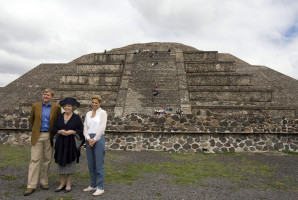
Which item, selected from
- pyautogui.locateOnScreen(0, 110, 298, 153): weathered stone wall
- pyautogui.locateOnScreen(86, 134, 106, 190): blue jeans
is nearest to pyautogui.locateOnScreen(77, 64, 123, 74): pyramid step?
pyautogui.locateOnScreen(0, 110, 298, 153): weathered stone wall

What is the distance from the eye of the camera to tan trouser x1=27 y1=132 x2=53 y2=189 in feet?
14.2

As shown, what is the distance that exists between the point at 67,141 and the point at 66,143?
4cm

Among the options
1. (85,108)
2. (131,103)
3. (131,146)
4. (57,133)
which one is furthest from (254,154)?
(85,108)

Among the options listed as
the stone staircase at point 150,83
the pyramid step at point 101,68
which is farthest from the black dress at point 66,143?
the pyramid step at point 101,68

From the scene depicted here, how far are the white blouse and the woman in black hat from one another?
176 mm

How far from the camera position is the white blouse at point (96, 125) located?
4250 millimetres

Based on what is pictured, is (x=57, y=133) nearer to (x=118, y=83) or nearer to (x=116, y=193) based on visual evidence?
(x=116, y=193)

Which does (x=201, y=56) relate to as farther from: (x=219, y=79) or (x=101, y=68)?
(x=101, y=68)

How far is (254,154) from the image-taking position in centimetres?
784

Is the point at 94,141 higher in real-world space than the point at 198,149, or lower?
higher

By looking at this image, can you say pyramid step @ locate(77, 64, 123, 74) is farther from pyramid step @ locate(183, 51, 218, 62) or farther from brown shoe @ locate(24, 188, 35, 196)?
brown shoe @ locate(24, 188, 35, 196)

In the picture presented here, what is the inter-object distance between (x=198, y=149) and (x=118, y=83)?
9.43 meters

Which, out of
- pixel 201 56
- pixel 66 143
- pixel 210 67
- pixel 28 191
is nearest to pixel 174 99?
pixel 210 67

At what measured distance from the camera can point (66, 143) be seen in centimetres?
436
